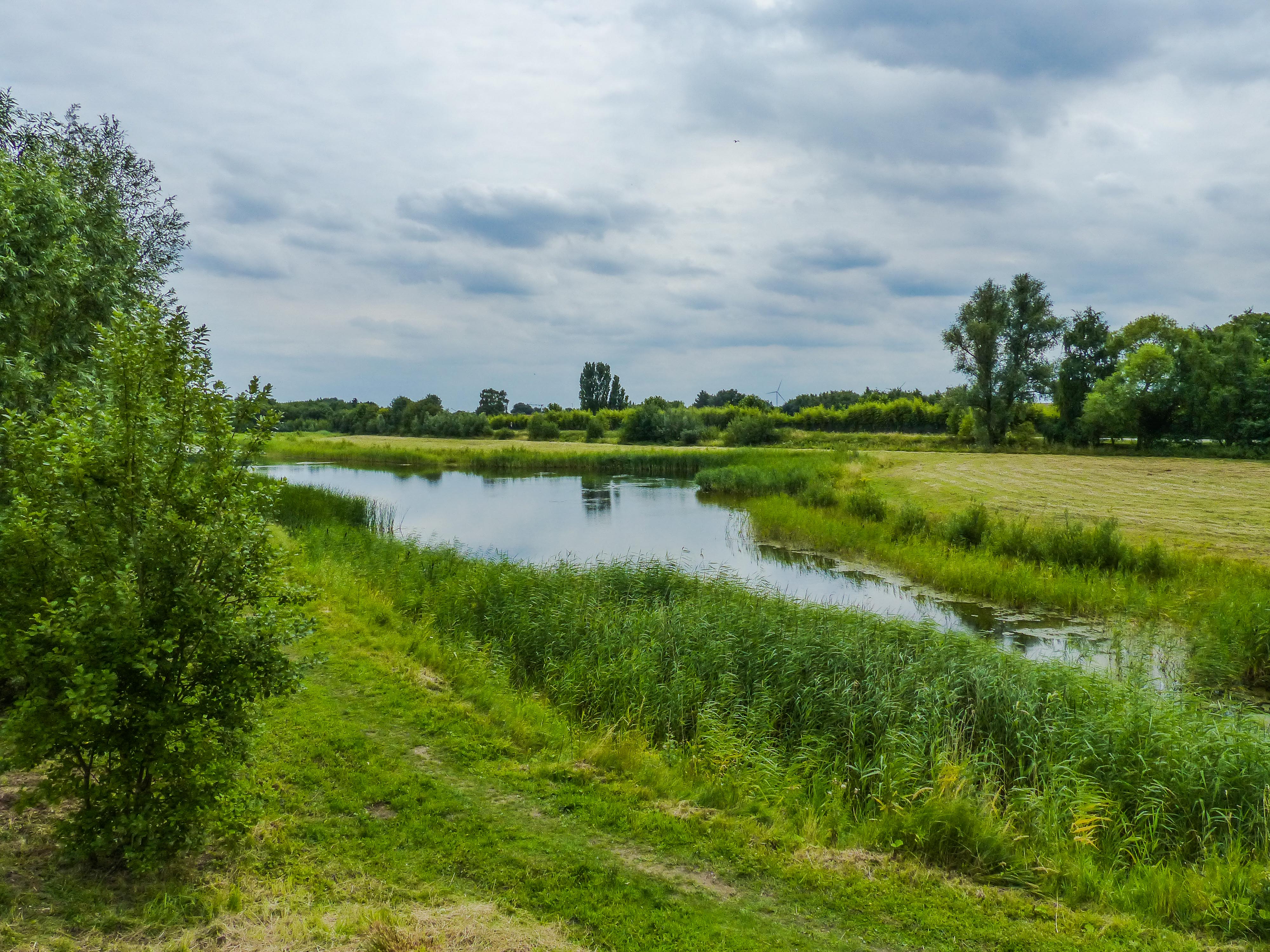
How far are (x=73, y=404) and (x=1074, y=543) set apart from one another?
698 inches

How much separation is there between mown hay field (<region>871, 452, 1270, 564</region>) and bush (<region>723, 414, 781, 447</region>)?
28.7 m

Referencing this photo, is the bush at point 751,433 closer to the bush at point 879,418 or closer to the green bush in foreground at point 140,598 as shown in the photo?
the bush at point 879,418

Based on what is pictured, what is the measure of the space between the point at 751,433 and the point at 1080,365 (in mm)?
29823

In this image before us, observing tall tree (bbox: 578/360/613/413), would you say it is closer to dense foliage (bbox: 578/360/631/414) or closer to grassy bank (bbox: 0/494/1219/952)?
dense foliage (bbox: 578/360/631/414)

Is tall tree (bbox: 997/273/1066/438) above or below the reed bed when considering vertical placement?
above

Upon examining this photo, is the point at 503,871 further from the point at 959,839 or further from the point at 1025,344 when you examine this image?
the point at 1025,344

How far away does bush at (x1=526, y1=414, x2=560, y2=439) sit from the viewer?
97688 mm

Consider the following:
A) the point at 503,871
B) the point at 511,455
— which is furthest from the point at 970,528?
the point at 511,455

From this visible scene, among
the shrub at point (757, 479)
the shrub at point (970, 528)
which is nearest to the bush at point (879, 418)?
the shrub at point (757, 479)

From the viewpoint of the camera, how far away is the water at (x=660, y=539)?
41.9ft

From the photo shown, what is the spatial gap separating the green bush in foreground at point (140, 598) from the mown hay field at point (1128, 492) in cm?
1813

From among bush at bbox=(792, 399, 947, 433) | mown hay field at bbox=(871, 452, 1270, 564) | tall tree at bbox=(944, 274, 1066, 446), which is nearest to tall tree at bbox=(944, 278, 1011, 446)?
tall tree at bbox=(944, 274, 1066, 446)

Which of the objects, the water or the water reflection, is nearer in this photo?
the water

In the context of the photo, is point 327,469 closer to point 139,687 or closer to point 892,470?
point 892,470
